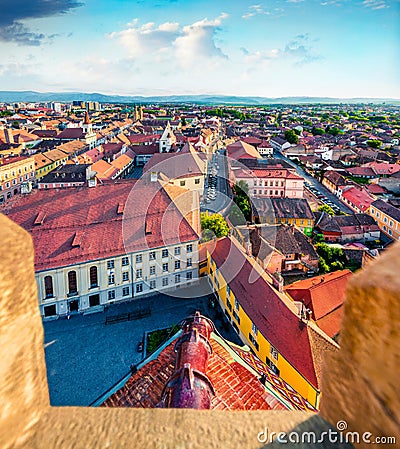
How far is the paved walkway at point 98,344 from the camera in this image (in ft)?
60.5

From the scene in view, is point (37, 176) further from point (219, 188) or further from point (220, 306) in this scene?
point (220, 306)

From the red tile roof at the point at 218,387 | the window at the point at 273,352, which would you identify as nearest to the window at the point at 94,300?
the window at the point at 273,352

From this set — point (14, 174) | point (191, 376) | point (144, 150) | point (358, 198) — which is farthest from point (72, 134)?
point (191, 376)

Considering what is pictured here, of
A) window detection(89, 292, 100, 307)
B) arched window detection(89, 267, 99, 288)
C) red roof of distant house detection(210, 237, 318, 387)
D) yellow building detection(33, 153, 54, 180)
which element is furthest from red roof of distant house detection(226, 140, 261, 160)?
window detection(89, 292, 100, 307)

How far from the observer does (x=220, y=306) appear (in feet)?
83.0

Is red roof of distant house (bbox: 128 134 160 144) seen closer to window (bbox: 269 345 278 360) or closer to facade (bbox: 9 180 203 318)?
facade (bbox: 9 180 203 318)

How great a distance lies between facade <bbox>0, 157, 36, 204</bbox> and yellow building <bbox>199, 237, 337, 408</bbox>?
40.2 m

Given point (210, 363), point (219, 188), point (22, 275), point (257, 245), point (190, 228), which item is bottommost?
point (219, 188)

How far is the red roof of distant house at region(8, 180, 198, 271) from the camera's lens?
2395 cm

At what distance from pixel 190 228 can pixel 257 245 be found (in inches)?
284

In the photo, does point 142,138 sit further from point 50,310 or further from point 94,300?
point 50,310

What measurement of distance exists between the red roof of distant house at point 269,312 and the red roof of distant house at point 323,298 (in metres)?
3.28

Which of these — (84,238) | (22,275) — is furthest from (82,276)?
(22,275)

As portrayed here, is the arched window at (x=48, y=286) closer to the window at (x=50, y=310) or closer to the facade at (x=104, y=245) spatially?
the facade at (x=104, y=245)
